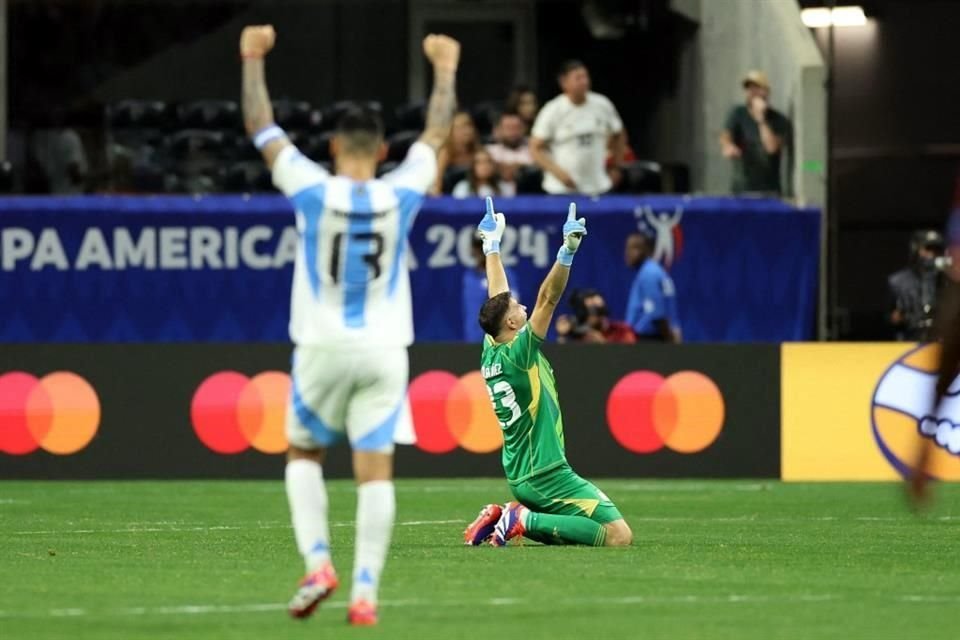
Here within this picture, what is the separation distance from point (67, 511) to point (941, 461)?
8176 millimetres

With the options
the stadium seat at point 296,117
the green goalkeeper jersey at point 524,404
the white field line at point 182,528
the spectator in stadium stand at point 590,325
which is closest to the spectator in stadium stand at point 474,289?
the spectator in stadium stand at point 590,325

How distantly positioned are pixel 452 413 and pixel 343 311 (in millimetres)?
10925

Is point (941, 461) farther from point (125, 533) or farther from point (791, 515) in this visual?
point (125, 533)

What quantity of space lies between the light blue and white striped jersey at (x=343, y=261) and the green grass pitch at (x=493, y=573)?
1208mm

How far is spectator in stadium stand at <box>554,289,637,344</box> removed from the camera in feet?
65.9

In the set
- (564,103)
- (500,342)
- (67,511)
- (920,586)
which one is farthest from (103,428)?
(920,586)

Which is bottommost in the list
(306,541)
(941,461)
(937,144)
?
(941,461)

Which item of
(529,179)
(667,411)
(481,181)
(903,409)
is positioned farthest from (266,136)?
(529,179)

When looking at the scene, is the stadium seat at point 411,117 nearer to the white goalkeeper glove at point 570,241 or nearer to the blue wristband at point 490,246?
the blue wristband at point 490,246

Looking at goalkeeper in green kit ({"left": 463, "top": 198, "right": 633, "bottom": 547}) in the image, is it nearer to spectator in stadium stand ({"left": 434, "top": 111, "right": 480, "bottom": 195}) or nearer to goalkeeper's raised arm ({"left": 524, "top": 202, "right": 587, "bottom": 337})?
goalkeeper's raised arm ({"left": 524, "top": 202, "right": 587, "bottom": 337})

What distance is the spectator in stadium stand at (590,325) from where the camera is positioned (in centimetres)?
2009

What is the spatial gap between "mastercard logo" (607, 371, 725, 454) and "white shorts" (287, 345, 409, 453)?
1099 cm

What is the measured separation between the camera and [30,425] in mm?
19281

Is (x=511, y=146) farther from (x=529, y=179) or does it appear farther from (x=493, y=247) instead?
(x=493, y=247)
